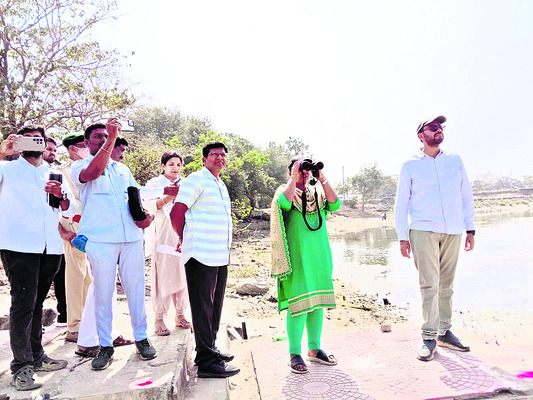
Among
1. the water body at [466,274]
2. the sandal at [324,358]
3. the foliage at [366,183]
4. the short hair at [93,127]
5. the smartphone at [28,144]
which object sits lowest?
the water body at [466,274]

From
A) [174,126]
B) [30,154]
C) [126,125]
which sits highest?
[174,126]

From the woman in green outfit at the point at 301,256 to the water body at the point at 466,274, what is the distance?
6.02m

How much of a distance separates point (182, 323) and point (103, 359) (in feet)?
3.58

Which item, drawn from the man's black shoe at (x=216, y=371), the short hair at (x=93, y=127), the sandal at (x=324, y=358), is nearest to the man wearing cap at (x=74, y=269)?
the short hair at (x=93, y=127)

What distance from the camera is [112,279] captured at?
122 inches

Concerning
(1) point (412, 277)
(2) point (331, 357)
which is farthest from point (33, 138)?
(1) point (412, 277)

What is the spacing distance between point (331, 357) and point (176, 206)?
195 cm

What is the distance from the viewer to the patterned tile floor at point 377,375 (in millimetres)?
3152

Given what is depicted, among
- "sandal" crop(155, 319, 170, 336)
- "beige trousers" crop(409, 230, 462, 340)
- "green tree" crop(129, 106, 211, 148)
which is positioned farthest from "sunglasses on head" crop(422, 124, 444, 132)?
"green tree" crop(129, 106, 211, 148)

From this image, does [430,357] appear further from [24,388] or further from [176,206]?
[24,388]

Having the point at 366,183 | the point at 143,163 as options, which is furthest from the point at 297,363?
the point at 366,183

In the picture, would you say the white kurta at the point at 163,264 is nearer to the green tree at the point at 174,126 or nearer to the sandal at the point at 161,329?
the sandal at the point at 161,329

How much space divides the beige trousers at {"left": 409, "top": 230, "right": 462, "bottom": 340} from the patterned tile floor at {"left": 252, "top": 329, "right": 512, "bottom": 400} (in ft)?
1.06

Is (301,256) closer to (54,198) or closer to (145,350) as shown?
(145,350)
